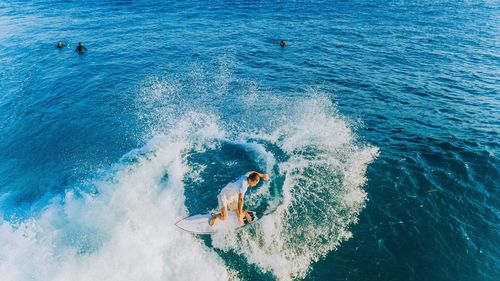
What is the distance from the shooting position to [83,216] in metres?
17.7

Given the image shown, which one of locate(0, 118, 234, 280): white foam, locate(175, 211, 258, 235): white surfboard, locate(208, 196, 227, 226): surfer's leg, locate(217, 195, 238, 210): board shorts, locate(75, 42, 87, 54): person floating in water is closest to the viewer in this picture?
locate(0, 118, 234, 280): white foam

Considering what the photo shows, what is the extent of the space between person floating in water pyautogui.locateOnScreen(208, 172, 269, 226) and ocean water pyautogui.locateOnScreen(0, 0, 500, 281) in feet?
4.53

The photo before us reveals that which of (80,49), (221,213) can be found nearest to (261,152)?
(221,213)

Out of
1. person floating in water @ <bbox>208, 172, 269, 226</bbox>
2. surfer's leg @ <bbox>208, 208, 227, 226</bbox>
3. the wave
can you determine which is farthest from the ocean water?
person floating in water @ <bbox>208, 172, 269, 226</bbox>

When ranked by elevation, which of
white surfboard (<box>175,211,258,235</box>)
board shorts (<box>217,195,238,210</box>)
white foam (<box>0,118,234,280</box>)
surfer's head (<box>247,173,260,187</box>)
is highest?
surfer's head (<box>247,173,260,187</box>)

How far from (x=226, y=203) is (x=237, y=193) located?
781mm

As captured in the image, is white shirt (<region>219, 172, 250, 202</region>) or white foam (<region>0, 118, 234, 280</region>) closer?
white foam (<region>0, 118, 234, 280</region>)

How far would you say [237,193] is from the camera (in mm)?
15258

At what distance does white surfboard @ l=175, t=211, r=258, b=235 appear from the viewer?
16.3 meters

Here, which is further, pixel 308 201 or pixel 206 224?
pixel 308 201

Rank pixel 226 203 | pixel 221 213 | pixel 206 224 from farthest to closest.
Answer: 1. pixel 206 224
2. pixel 221 213
3. pixel 226 203

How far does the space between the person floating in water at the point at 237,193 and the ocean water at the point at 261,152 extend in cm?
138

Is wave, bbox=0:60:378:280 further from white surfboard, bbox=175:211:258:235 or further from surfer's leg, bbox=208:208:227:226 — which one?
surfer's leg, bbox=208:208:227:226

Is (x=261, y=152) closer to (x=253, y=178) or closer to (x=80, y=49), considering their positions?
(x=253, y=178)
